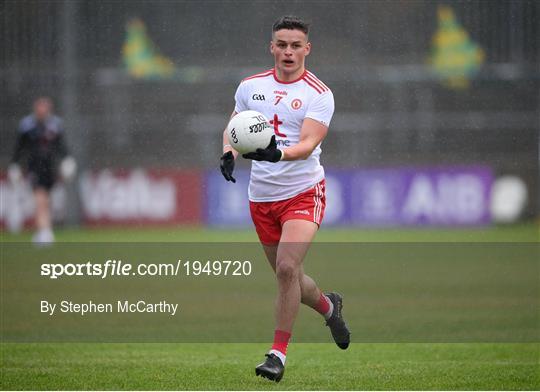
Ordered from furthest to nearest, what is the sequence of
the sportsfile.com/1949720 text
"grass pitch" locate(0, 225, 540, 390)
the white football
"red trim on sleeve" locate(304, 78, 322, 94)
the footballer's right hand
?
1. the footballer's right hand
2. the sportsfile.com/1949720 text
3. "red trim on sleeve" locate(304, 78, 322, 94)
4. "grass pitch" locate(0, 225, 540, 390)
5. the white football

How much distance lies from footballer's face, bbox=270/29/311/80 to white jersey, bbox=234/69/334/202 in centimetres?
12

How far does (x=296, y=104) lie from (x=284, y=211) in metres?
0.72

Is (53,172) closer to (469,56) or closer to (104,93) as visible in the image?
(104,93)

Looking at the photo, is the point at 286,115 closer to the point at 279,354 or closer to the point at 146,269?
the point at 279,354

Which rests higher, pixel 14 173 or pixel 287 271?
pixel 287 271

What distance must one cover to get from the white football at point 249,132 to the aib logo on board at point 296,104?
440 millimetres

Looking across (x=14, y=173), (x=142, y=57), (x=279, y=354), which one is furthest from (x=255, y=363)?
(x=142, y=57)

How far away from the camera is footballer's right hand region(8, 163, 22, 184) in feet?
56.3

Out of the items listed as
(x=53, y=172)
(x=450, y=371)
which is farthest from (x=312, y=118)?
(x=53, y=172)

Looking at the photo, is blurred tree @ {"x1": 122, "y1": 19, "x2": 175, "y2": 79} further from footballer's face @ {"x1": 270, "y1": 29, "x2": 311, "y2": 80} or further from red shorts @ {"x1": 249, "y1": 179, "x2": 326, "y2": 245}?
footballer's face @ {"x1": 270, "y1": 29, "x2": 311, "y2": 80}

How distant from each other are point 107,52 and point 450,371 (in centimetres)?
1293

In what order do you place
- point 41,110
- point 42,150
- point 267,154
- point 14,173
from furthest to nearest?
point 14,173 < point 42,150 < point 41,110 < point 267,154

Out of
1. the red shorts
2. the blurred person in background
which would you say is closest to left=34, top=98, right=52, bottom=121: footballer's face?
the blurred person in background

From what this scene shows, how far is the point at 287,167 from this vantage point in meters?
7.23
